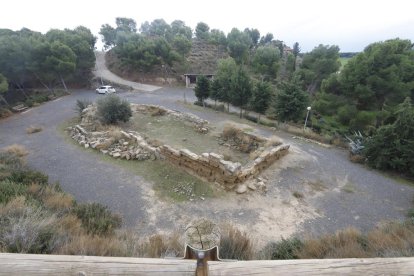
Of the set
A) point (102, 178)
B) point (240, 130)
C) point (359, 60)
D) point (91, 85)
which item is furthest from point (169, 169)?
point (91, 85)

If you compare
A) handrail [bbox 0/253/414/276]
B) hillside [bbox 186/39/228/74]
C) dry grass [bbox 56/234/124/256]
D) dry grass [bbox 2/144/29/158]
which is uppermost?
hillside [bbox 186/39/228/74]

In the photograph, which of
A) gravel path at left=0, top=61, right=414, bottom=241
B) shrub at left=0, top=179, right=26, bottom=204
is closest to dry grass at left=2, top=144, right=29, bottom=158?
gravel path at left=0, top=61, right=414, bottom=241

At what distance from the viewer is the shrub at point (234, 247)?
4035 millimetres

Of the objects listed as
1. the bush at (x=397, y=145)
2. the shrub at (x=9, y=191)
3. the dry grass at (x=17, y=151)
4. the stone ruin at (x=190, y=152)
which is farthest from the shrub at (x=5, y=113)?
the bush at (x=397, y=145)

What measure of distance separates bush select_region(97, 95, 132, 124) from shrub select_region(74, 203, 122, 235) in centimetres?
853

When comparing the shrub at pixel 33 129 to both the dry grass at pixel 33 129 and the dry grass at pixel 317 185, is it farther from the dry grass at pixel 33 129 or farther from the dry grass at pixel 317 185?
the dry grass at pixel 317 185

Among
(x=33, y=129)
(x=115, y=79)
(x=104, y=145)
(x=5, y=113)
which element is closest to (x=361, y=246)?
(x=104, y=145)

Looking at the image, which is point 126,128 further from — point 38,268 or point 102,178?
point 38,268

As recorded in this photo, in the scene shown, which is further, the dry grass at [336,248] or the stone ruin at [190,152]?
the stone ruin at [190,152]

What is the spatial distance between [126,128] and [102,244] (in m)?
10.9

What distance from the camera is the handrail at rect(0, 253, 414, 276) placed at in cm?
151

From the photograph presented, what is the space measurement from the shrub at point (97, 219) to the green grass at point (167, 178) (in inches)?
80.8

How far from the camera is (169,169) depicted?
927cm

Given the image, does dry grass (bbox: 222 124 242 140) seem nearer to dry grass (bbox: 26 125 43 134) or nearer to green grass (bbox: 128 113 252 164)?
green grass (bbox: 128 113 252 164)
